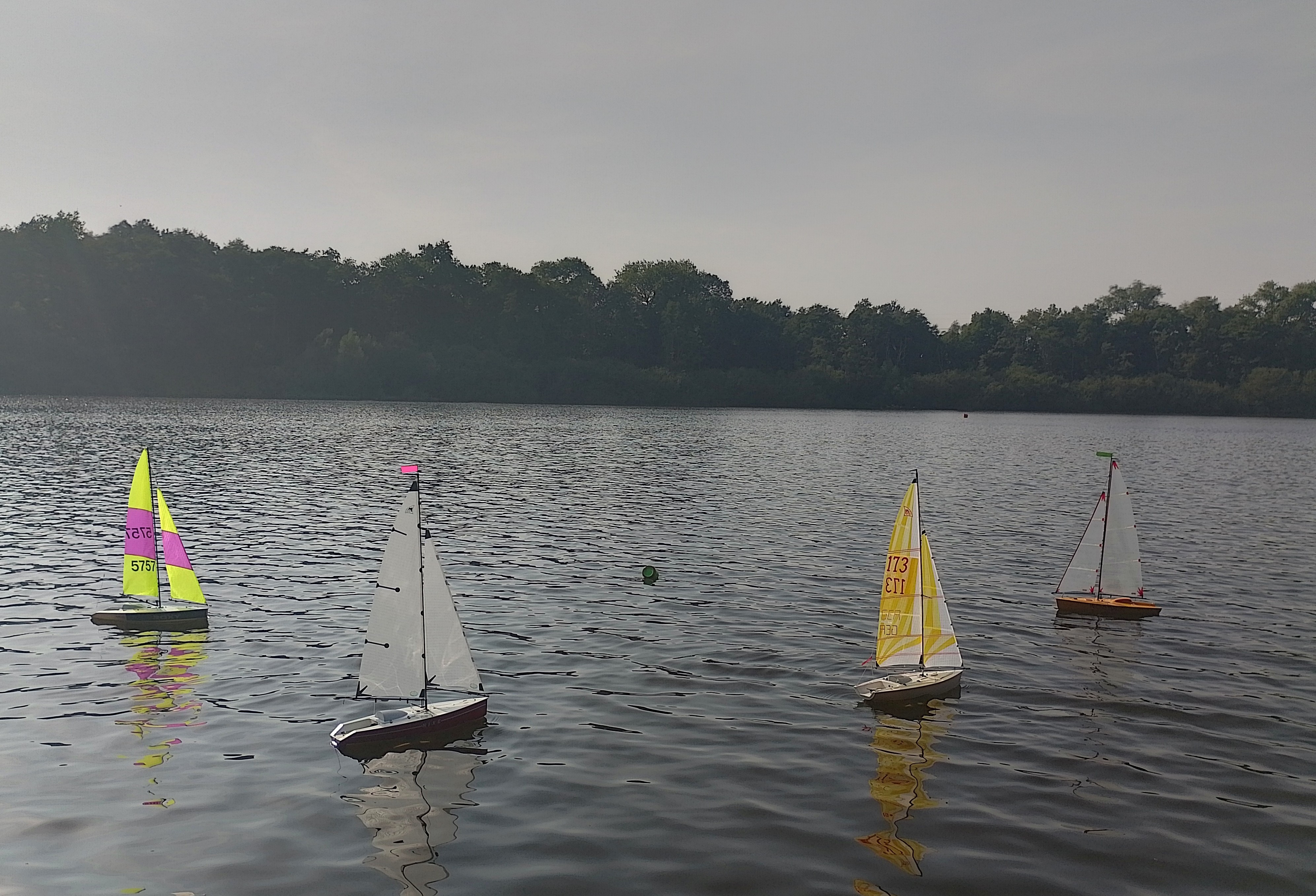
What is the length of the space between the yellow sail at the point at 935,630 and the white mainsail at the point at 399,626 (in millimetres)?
11273

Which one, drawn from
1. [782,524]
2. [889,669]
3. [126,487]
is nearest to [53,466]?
[126,487]

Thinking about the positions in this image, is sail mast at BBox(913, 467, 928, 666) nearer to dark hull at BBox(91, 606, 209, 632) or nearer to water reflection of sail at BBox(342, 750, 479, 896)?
water reflection of sail at BBox(342, 750, 479, 896)

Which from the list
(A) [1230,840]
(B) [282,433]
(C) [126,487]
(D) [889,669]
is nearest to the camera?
(A) [1230,840]

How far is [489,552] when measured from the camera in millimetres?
40344

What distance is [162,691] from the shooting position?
2253 centimetres

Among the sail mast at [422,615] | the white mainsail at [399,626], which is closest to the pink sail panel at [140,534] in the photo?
the white mainsail at [399,626]

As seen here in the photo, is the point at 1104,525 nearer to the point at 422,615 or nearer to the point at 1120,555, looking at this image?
the point at 1120,555

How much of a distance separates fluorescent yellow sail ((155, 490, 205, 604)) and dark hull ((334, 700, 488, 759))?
1223 cm

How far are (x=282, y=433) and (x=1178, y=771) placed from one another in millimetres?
99685

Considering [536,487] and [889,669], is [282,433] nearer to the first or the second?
[536,487]

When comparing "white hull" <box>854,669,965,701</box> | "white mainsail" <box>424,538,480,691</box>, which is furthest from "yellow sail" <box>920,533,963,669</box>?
"white mainsail" <box>424,538,480,691</box>

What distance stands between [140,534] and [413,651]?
13568 mm

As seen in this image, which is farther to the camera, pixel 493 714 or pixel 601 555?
pixel 601 555

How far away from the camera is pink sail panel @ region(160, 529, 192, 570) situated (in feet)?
95.1
